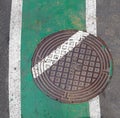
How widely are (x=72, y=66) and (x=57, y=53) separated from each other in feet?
0.98

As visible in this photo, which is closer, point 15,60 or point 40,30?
point 15,60

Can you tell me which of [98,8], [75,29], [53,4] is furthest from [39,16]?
[98,8]

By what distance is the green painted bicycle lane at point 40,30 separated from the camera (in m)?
4.55

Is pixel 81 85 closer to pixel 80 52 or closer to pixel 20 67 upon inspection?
pixel 80 52

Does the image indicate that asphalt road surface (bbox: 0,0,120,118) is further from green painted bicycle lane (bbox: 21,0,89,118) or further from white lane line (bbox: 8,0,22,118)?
green painted bicycle lane (bbox: 21,0,89,118)

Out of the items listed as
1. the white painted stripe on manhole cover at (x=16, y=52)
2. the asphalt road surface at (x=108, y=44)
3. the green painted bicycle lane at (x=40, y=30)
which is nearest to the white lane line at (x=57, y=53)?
the green painted bicycle lane at (x=40, y=30)

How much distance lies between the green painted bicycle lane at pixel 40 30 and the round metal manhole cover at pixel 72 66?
8 cm

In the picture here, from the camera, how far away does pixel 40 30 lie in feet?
16.0

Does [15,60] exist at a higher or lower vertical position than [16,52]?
lower

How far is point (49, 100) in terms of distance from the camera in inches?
181

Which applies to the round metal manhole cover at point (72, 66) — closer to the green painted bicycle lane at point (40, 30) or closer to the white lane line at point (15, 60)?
the green painted bicycle lane at point (40, 30)

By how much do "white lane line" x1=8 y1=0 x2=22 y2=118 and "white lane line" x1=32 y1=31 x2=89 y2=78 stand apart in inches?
11.1

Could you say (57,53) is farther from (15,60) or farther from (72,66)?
(15,60)

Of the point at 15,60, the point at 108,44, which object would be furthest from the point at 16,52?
the point at 108,44
